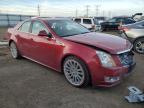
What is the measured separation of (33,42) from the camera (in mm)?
5273

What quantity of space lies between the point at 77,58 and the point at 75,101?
3.06ft

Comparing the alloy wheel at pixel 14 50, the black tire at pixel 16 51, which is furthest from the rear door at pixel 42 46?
the alloy wheel at pixel 14 50

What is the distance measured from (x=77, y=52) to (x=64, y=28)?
1290 mm

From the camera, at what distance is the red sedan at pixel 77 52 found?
3.74 meters

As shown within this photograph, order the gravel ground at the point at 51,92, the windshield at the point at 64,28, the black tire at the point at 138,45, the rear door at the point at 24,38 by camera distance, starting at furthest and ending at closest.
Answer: the black tire at the point at 138,45
the rear door at the point at 24,38
the windshield at the point at 64,28
the gravel ground at the point at 51,92

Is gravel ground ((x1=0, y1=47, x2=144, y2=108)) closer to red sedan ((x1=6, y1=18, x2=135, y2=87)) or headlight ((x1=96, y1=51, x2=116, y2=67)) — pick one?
red sedan ((x1=6, y1=18, x2=135, y2=87))

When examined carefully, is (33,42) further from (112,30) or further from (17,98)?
(112,30)

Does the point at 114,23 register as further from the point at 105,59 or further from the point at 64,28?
the point at 105,59

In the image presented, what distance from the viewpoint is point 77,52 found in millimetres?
3967

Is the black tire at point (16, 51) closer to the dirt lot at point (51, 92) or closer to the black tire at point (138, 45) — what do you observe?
the dirt lot at point (51, 92)

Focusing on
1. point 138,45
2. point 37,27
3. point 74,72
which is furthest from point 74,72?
point 138,45

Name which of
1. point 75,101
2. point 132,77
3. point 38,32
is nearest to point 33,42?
point 38,32

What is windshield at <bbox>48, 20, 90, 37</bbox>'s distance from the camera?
478cm

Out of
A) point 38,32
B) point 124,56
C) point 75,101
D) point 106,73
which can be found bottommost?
point 75,101
